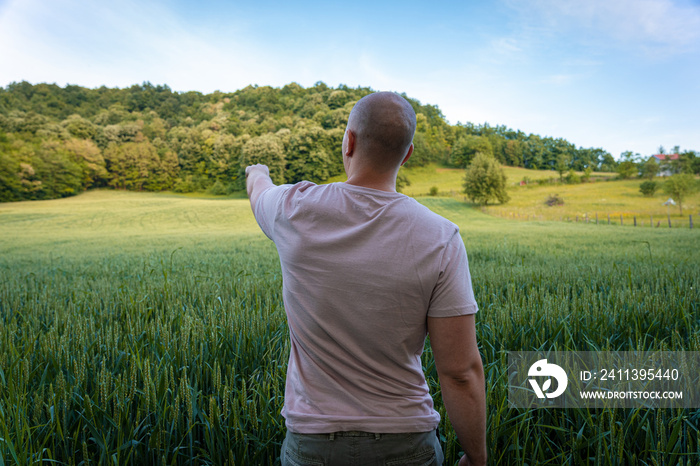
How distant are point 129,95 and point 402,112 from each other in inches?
4397

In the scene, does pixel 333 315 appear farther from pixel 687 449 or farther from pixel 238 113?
pixel 238 113

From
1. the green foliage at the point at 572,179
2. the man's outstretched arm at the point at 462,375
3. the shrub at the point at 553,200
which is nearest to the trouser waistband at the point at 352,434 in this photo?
the man's outstretched arm at the point at 462,375

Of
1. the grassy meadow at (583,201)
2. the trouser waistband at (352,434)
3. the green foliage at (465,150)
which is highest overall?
the green foliage at (465,150)

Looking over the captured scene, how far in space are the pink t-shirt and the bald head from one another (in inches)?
6.0

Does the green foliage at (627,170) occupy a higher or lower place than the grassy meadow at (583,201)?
higher

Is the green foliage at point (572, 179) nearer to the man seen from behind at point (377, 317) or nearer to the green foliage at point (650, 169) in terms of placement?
the green foliage at point (650, 169)

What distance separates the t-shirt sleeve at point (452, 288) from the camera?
4.01 feet

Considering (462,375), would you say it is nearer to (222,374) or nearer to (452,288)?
(452,288)

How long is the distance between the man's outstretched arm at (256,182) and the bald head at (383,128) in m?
0.72

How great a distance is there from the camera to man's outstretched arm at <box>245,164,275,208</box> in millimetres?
1922

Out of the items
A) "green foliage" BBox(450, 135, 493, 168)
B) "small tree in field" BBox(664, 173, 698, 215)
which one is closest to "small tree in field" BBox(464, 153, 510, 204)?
"small tree in field" BBox(664, 173, 698, 215)

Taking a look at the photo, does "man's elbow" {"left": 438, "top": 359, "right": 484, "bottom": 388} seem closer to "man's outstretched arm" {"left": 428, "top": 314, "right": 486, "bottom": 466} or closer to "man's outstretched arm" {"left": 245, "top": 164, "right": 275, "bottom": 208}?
"man's outstretched arm" {"left": 428, "top": 314, "right": 486, "bottom": 466}

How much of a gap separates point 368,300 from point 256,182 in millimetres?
1103

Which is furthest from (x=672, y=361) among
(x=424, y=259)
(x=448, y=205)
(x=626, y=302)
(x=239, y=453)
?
(x=448, y=205)
